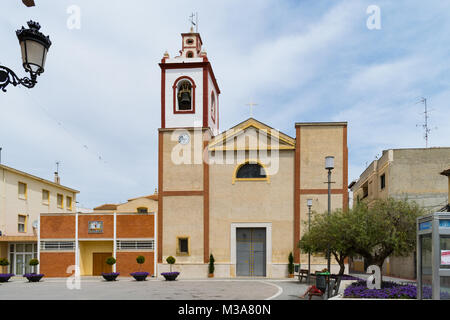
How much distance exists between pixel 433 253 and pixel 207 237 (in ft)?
70.7

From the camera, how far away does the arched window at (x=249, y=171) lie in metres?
31.8

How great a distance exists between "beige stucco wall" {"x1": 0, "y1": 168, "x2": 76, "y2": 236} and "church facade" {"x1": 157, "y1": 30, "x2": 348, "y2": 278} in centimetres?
1244

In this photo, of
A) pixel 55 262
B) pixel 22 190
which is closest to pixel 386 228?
pixel 55 262

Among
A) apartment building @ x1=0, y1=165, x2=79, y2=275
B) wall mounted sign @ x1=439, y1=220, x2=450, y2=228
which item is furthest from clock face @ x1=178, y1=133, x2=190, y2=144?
wall mounted sign @ x1=439, y1=220, x2=450, y2=228

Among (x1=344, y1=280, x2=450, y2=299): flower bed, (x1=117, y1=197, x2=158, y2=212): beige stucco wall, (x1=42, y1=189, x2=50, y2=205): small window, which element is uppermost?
(x1=42, y1=189, x2=50, y2=205): small window

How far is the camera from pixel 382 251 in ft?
56.4

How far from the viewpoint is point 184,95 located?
3262cm

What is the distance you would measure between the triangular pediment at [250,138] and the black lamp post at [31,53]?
2720cm

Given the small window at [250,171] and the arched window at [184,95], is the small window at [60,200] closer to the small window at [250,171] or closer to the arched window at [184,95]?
the arched window at [184,95]

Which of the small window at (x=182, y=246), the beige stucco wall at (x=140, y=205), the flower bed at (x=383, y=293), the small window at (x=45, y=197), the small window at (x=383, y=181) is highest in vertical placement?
the small window at (x=383, y=181)

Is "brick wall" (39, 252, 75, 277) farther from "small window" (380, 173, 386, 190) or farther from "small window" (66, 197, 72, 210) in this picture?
"small window" (380, 173, 386, 190)

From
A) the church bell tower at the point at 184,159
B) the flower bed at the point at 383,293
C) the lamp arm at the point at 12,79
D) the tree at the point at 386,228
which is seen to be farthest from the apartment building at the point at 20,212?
the lamp arm at the point at 12,79

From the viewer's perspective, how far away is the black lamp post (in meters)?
4.84
